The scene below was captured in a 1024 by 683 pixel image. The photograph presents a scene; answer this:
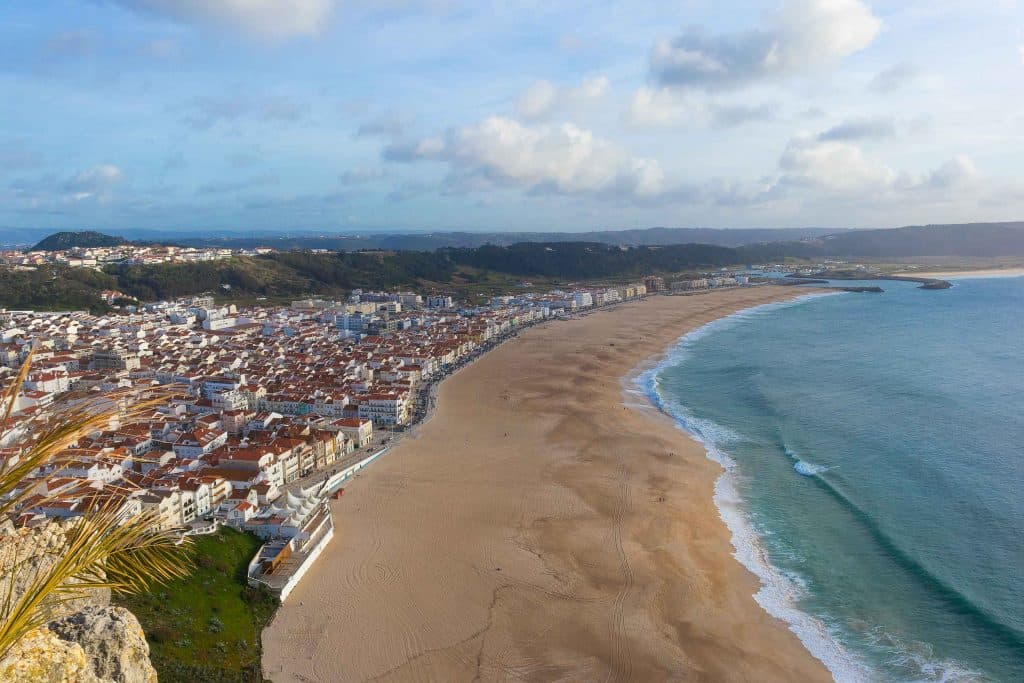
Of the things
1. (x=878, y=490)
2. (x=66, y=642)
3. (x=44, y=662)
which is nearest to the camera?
(x=44, y=662)

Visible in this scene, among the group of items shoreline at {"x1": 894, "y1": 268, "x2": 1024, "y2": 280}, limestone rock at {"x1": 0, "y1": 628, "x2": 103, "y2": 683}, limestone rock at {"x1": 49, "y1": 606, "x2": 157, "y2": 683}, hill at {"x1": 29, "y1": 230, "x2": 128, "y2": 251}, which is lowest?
shoreline at {"x1": 894, "y1": 268, "x2": 1024, "y2": 280}

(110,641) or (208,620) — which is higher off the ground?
(110,641)

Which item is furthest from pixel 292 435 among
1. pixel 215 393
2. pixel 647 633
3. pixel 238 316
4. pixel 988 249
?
pixel 988 249

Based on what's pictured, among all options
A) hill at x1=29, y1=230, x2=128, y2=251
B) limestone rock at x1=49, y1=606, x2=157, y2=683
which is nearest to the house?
limestone rock at x1=49, y1=606, x2=157, y2=683

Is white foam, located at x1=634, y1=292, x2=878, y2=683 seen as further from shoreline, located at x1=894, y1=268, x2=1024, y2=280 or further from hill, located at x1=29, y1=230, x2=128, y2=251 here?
hill, located at x1=29, y1=230, x2=128, y2=251

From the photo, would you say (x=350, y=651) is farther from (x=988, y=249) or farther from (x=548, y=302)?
(x=988, y=249)

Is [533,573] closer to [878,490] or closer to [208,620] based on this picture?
[208,620]

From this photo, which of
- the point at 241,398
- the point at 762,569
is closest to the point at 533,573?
the point at 762,569
